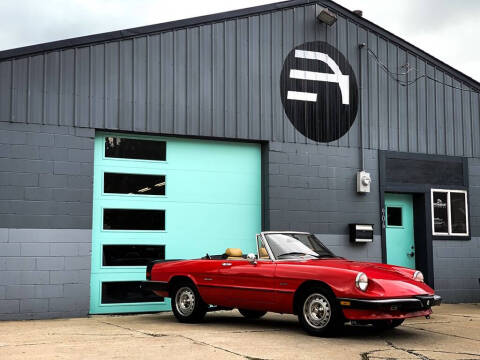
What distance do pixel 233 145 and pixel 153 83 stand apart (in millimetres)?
1999

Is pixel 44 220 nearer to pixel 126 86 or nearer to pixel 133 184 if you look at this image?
pixel 133 184

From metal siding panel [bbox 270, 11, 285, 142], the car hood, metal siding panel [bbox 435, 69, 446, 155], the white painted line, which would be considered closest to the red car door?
the car hood

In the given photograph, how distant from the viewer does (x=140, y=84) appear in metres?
11.8

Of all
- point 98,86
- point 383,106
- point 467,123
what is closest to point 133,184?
point 98,86

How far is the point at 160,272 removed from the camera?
10.1m

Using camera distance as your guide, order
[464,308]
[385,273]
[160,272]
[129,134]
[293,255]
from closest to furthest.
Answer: [385,273]
[293,255]
[160,272]
[129,134]
[464,308]

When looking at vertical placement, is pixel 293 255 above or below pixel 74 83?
below

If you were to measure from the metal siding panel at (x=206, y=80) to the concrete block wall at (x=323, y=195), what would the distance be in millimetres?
1395

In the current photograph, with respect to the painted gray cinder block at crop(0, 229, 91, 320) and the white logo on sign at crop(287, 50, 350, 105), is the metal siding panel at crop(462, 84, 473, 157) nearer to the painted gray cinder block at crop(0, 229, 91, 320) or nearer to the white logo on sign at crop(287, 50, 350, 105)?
the white logo on sign at crop(287, 50, 350, 105)

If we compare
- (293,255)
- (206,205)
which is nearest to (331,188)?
(206,205)

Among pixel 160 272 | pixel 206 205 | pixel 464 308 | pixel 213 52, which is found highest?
pixel 213 52

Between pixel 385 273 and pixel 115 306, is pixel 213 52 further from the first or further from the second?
pixel 385 273

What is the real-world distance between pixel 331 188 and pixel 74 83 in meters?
5.45

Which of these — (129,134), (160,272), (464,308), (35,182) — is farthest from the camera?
(464,308)
